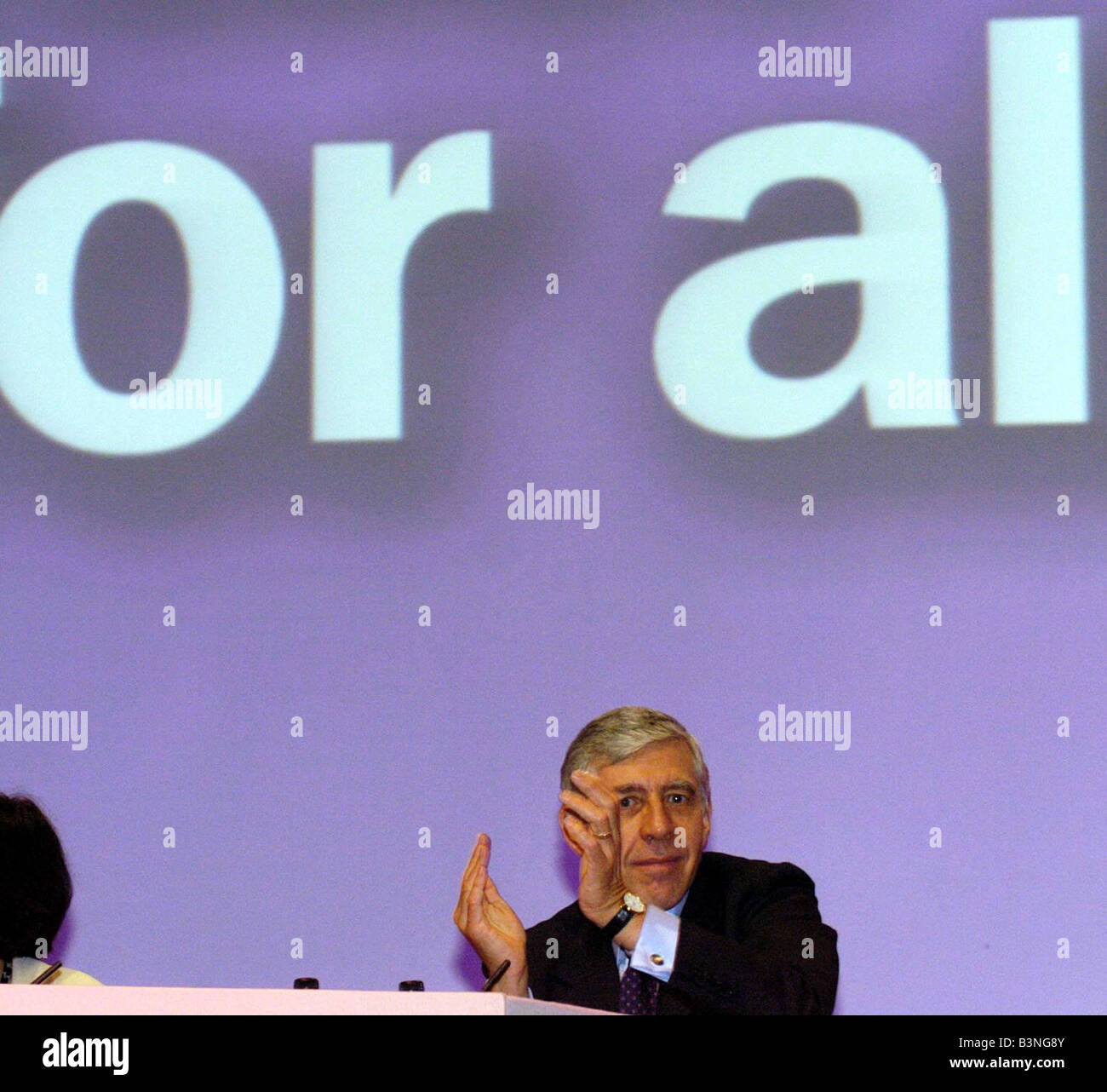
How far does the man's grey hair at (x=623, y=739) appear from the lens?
2.86 metres

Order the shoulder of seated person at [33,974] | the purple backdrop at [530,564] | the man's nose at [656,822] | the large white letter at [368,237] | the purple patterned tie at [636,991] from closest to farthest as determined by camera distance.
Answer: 1. the shoulder of seated person at [33,974]
2. the purple patterned tie at [636,991]
3. the man's nose at [656,822]
4. the purple backdrop at [530,564]
5. the large white letter at [368,237]

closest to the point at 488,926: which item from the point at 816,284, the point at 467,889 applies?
the point at 467,889

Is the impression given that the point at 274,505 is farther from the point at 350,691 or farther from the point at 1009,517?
the point at 1009,517

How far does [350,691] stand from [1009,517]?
1553 mm

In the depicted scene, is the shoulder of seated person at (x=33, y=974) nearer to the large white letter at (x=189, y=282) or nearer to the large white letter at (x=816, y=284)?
the large white letter at (x=189, y=282)

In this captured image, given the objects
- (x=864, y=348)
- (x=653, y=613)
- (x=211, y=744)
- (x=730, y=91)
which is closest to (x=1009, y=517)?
(x=864, y=348)

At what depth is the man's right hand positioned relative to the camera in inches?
95.6

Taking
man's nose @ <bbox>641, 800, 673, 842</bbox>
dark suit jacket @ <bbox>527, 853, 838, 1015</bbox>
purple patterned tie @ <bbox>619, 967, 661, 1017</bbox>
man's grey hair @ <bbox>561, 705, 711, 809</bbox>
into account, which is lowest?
purple patterned tie @ <bbox>619, 967, 661, 1017</bbox>

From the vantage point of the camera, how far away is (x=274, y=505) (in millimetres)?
3637

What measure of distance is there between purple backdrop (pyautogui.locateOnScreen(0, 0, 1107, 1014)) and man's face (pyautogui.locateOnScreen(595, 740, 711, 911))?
66cm

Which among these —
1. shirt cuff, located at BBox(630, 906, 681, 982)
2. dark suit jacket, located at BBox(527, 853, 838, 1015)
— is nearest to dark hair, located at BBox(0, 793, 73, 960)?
dark suit jacket, located at BBox(527, 853, 838, 1015)

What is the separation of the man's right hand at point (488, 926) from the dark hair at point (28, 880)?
665mm

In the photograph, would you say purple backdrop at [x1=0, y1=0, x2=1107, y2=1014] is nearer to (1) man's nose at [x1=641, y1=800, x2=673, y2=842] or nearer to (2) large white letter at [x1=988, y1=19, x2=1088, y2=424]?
(2) large white letter at [x1=988, y1=19, x2=1088, y2=424]

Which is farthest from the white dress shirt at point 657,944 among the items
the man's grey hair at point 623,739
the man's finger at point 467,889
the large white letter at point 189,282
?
the large white letter at point 189,282
